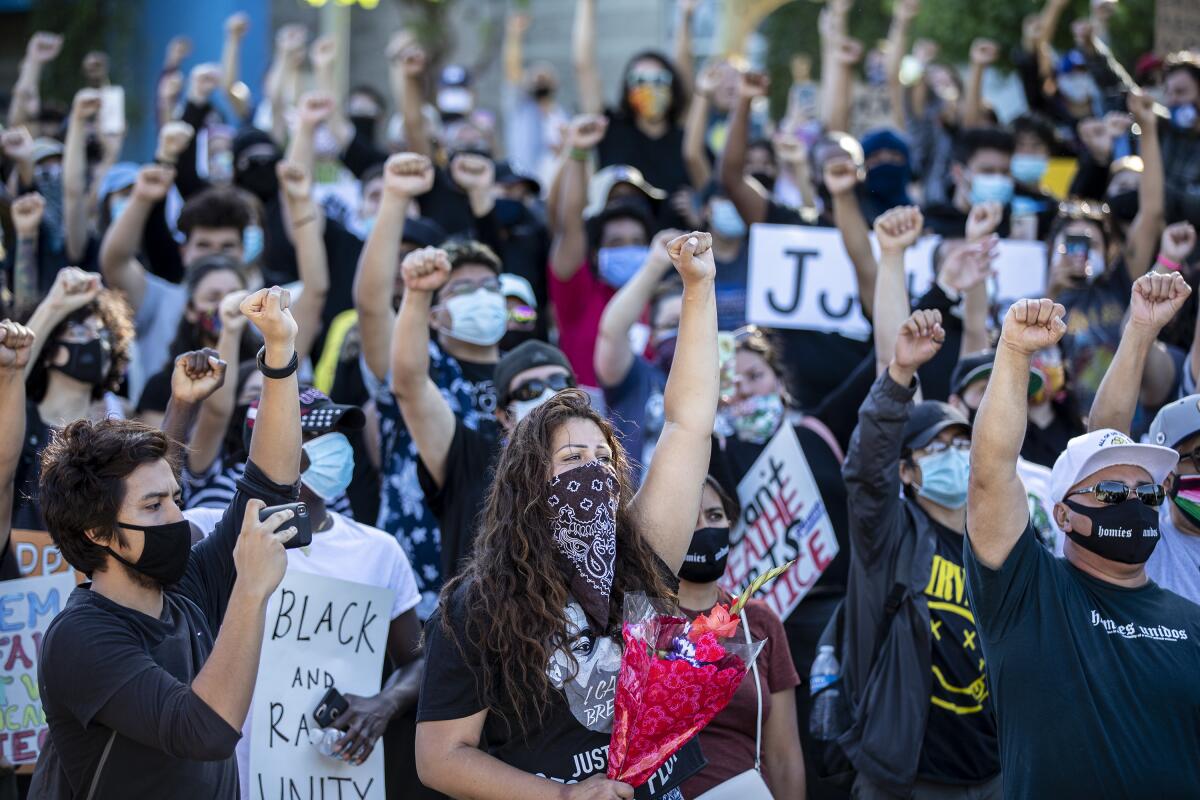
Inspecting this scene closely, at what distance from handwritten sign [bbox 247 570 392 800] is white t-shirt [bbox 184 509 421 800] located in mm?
80

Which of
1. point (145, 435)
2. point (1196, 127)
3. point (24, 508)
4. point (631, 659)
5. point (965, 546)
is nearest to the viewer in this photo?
point (631, 659)

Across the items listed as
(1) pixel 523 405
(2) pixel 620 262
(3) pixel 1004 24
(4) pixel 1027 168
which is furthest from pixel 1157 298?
(3) pixel 1004 24

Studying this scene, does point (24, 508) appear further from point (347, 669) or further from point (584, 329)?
point (584, 329)

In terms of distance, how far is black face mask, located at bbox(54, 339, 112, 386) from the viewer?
556 centimetres

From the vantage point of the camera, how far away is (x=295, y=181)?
6.43 meters

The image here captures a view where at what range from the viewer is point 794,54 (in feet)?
76.7

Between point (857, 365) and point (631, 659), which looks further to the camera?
point (857, 365)

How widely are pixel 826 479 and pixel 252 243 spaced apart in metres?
3.76

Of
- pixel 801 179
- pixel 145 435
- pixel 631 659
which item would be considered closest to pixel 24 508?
pixel 145 435

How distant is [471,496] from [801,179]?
439cm

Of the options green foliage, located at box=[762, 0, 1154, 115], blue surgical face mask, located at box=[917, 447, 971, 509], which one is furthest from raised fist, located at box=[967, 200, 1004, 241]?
green foliage, located at box=[762, 0, 1154, 115]

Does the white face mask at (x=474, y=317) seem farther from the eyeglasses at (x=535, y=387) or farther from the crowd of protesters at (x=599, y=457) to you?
the eyeglasses at (x=535, y=387)

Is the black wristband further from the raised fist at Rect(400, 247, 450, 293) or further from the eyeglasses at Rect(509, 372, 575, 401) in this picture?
the eyeglasses at Rect(509, 372, 575, 401)

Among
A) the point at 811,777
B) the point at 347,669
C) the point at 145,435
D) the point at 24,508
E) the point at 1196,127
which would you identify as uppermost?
the point at 1196,127
